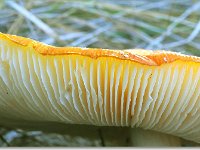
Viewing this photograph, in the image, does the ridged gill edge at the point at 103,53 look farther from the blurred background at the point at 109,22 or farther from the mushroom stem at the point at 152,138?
the blurred background at the point at 109,22

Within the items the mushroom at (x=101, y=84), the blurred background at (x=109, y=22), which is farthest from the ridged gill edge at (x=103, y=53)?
the blurred background at (x=109, y=22)

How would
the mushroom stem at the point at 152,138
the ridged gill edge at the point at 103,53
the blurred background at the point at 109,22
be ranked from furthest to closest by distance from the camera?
the blurred background at the point at 109,22
the mushroom stem at the point at 152,138
the ridged gill edge at the point at 103,53

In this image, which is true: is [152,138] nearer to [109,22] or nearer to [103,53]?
[103,53]

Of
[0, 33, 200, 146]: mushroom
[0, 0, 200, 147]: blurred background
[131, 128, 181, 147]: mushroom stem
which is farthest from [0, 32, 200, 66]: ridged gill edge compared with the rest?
[0, 0, 200, 147]: blurred background

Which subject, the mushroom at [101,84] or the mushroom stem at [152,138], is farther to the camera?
the mushroom stem at [152,138]

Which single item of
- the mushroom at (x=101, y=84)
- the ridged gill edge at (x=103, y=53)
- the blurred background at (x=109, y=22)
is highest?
the ridged gill edge at (x=103, y=53)
